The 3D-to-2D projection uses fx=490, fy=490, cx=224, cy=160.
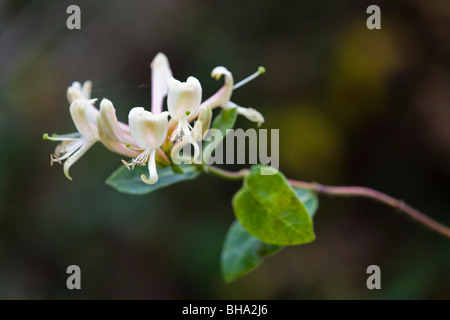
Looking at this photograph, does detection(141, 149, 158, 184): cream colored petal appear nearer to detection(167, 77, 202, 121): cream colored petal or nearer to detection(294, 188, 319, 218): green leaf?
detection(167, 77, 202, 121): cream colored petal

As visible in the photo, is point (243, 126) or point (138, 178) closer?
point (138, 178)

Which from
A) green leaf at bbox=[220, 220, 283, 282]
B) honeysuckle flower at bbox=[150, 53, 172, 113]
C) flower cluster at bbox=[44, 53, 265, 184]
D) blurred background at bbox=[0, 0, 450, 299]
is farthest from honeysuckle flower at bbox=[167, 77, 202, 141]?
blurred background at bbox=[0, 0, 450, 299]

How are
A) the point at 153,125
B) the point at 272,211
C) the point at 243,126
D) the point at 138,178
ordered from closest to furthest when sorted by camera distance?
the point at 153,125, the point at 272,211, the point at 138,178, the point at 243,126

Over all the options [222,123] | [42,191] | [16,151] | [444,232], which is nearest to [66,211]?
[42,191]

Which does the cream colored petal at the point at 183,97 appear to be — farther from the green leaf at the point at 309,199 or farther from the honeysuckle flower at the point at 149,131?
the green leaf at the point at 309,199

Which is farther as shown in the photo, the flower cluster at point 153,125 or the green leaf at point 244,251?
the green leaf at point 244,251

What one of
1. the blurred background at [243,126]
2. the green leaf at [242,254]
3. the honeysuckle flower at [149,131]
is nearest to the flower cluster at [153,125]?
the honeysuckle flower at [149,131]

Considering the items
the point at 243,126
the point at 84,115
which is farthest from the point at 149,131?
the point at 243,126

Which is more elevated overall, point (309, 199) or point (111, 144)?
point (111, 144)

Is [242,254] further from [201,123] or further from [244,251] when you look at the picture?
[201,123]
